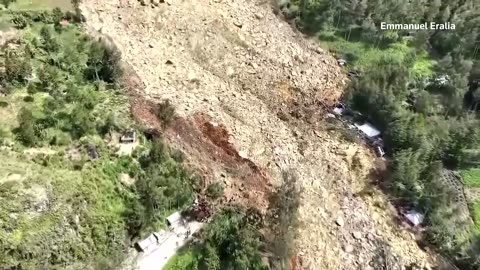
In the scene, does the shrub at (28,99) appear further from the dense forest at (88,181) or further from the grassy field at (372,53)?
the grassy field at (372,53)

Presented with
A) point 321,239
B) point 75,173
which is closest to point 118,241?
point 75,173

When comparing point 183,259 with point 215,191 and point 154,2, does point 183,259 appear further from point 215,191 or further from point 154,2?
point 154,2

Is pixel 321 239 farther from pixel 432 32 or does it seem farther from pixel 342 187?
pixel 432 32

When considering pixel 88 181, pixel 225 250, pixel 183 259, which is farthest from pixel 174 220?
pixel 88 181

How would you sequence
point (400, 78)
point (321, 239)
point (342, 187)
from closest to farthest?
point (321, 239), point (342, 187), point (400, 78)

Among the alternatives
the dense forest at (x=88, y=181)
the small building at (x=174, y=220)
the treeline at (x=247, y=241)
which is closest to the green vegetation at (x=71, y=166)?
the dense forest at (x=88, y=181)
